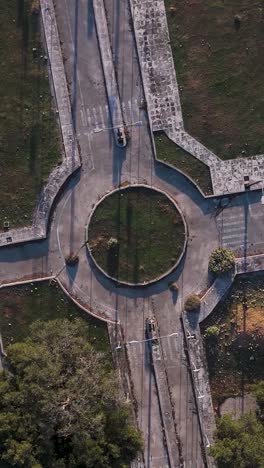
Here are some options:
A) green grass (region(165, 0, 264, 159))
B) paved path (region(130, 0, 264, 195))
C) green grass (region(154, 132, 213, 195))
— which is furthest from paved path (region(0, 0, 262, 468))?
green grass (region(165, 0, 264, 159))

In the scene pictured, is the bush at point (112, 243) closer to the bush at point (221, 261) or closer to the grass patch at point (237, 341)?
the bush at point (221, 261)

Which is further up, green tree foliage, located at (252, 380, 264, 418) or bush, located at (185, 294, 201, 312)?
bush, located at (185, 294, 201, 312)

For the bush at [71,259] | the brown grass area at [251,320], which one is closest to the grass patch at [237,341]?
the brown grass area at [251,320]

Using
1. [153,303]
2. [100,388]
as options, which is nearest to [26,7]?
[153,303]

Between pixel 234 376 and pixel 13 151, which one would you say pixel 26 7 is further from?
pixel 234 376

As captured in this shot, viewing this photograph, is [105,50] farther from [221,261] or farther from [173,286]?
[173,286]

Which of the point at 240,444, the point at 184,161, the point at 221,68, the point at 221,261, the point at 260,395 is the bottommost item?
the point at 240,444

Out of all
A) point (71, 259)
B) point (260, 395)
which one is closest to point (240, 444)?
point (260, 395)

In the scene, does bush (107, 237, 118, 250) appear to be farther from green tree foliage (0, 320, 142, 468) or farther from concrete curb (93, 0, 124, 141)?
concrete curb (93, 0, 124, 141)
